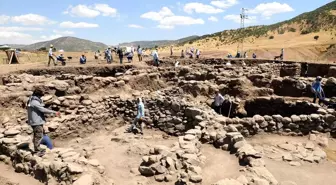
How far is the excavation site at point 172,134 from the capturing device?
271 inches

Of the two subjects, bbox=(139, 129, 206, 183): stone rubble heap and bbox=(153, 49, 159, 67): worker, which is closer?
bbox=(139, 129, 206, 183): stone rubble heap

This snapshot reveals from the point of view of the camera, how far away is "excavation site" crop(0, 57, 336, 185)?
6871 millimetres

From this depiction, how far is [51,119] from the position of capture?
11.2 m

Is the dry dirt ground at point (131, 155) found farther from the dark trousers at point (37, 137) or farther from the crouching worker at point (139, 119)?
the dark trousers at point (37, 137)

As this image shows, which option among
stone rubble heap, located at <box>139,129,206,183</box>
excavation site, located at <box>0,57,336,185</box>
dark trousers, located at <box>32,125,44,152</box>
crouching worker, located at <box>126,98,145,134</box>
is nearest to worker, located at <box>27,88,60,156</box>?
dark trousers, located at <box>32,125,44,152</box>

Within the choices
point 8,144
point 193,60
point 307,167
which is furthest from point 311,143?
point 193,60

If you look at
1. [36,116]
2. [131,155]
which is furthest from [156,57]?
[36,116]

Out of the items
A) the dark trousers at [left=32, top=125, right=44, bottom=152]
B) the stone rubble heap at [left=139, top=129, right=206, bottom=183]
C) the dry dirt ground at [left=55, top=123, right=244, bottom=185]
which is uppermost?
the dark trousers at [left=32, top=125, right=44, bottom=152]

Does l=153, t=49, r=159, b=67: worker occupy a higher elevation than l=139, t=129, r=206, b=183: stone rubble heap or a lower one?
higher

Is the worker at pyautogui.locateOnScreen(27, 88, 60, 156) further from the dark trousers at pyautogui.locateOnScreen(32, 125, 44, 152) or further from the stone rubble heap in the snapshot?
the stone rubble heap

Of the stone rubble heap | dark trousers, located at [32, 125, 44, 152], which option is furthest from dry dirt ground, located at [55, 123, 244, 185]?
dark trousers, located at [32, 125, 44, 152]

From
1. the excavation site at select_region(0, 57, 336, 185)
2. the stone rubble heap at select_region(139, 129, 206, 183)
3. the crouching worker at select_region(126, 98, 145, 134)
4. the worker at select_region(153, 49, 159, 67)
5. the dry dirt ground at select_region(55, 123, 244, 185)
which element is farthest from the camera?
the worker at select_region(153, 49, 159, 67)

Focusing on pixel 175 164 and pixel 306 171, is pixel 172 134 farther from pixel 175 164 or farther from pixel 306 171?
pixel 306 171

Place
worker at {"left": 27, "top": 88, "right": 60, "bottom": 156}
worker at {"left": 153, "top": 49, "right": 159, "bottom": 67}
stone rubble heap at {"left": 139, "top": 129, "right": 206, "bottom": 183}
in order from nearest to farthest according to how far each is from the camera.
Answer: stone rubble heap at {"left": 139, "top": 129, "right": 206, "bottom": 183}
worker at {"left": 27, "top": 88, "right": 60, "bottom": 156}
worker at {"left": 153, "top": 49, "right": 159, "bottom": 67}
